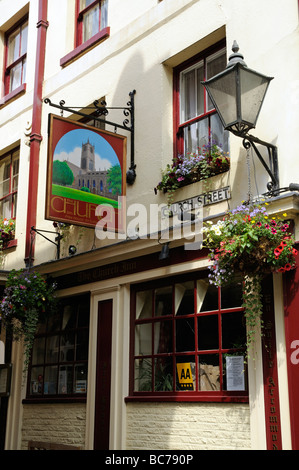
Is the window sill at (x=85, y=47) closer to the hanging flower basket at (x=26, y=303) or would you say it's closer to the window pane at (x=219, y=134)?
the window pane at (x=219, y=134)

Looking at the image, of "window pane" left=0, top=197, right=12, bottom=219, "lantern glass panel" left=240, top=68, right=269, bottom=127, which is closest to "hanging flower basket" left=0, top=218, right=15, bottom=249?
"window pane" left=0, top=197, right=12, bottom=219

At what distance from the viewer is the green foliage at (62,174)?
838 cm

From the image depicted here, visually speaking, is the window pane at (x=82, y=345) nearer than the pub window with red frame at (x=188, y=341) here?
No

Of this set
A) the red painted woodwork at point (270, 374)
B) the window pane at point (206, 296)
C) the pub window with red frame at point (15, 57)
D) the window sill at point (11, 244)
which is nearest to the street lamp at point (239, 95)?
the red painted woodwork at point (270, 374)

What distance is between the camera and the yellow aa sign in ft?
26.1

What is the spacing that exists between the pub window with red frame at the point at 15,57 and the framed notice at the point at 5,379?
5.78 metres

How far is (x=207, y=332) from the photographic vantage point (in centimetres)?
790

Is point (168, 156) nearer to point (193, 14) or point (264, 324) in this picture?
point (193, 14)

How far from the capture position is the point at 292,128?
716 centimetres

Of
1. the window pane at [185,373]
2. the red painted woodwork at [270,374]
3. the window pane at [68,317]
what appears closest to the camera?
the red painted woodwork at [270,374]

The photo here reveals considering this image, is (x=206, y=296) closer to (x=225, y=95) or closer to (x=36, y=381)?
(x=225, y=95)

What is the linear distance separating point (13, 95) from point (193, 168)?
5.87m

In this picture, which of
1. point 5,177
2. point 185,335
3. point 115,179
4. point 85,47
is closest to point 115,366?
point 185,335
